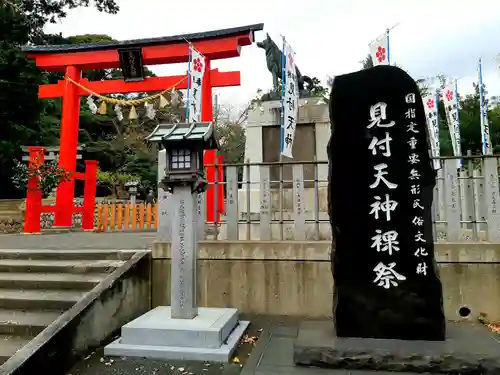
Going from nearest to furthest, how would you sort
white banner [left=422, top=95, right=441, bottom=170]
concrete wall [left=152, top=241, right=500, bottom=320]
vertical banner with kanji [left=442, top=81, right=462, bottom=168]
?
concrete wall [left=152, top=241, right=500, bottom=320] < white banner [left=422, top=95, right=441, bottom=170] < vertical banner with kanji [left=442, top=81, right=462, bottom=168]

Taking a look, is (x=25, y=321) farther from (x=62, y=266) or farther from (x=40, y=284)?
(x=62, y=266)

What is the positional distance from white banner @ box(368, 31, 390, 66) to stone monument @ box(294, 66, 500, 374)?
5.37 meters

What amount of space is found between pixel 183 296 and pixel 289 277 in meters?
1.55

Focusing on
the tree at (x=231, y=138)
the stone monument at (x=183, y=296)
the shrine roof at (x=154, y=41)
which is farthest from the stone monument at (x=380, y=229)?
the tree at (x=231, y=138)

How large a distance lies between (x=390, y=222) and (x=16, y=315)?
4196 millimetres

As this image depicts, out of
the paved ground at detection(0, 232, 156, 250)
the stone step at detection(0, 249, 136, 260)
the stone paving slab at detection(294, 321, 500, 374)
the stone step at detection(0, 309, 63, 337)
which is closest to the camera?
the stone paving slab at detection(294, 321, 500, 374)

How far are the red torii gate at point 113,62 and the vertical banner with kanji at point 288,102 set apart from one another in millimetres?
3896

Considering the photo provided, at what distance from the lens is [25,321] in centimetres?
418

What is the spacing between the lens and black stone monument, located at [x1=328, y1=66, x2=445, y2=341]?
3.67 meters

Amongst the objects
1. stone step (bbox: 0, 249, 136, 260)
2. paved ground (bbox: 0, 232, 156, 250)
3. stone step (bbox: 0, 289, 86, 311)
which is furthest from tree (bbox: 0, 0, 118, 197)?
stone step (bbox: 0, 289, 86, 311)

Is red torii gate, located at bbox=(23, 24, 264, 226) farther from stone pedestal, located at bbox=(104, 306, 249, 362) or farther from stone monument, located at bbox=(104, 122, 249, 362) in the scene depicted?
stone pedestal, located at bbox=(104, 306, 249, 362)

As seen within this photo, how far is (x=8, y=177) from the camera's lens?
2117 cm

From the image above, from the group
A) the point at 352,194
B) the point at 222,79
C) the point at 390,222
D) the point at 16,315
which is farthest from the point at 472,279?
the point at 222,79

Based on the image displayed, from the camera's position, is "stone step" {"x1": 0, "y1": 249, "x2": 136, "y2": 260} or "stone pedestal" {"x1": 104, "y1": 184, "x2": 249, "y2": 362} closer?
"stone pedestal" {"x1": 104, "y1": 184, "x2": 249, "y2": 362}
